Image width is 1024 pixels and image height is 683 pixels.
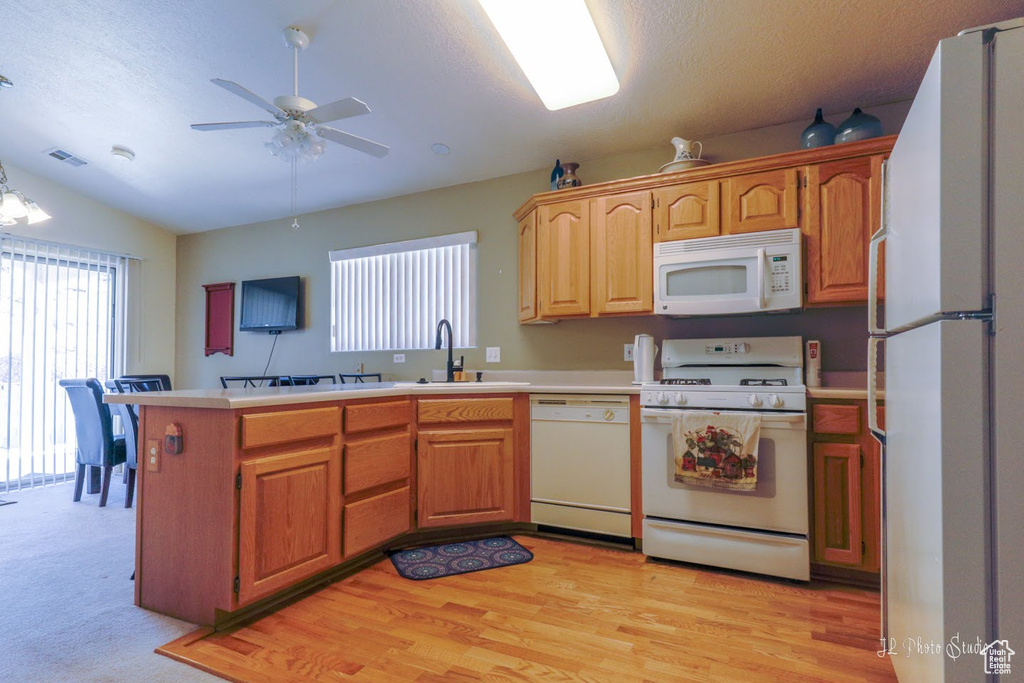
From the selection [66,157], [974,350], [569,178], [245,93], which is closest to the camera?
[974,350]

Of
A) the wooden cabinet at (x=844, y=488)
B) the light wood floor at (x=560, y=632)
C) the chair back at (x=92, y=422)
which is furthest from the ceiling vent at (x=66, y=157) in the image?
the wooden cabinet at (x=844, y=488)

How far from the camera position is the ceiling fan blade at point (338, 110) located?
89.4 inches

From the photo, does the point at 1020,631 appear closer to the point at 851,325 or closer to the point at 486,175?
the point at 851,325

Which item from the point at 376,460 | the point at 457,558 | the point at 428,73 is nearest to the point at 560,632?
the point at 457,558

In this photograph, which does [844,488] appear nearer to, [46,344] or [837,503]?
[837,503]

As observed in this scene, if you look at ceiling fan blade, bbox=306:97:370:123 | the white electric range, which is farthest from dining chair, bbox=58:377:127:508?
the white electric range

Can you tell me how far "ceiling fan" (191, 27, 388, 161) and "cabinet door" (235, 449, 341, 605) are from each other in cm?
152

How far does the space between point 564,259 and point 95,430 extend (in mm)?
3497

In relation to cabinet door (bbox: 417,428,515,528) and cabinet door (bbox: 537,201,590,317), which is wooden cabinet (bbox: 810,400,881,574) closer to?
cabinet door (bbox: 537,201,590,317)

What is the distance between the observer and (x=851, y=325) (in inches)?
109

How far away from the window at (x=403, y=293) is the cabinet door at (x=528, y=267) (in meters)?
0.50

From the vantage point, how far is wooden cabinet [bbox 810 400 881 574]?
7.45 ft

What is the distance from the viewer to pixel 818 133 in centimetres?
Result: 273

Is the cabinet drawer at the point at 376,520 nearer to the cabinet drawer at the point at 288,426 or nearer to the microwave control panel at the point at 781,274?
the cabinet drawer at the point at 288,426
